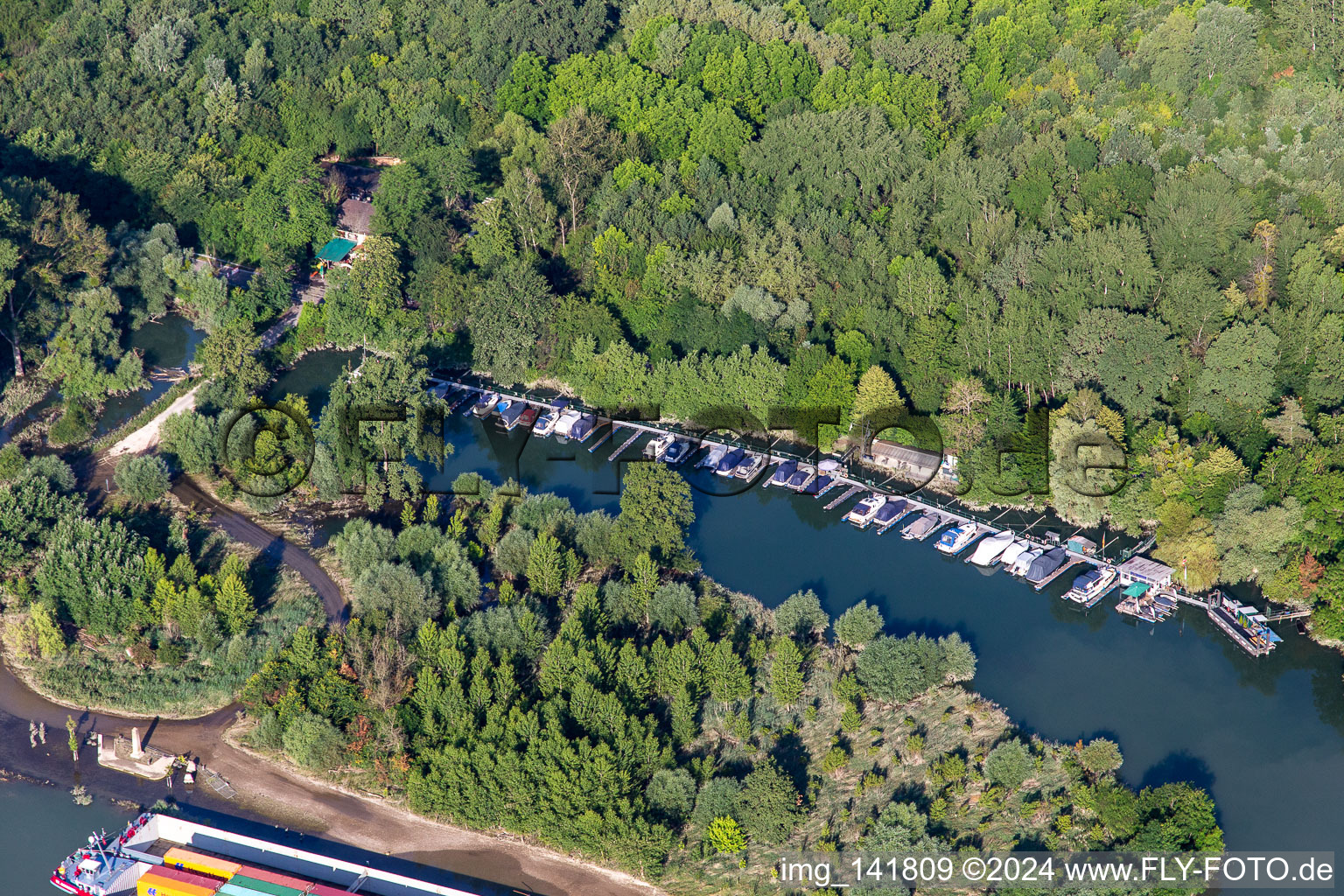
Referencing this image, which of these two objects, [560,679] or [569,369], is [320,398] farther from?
[560,679]

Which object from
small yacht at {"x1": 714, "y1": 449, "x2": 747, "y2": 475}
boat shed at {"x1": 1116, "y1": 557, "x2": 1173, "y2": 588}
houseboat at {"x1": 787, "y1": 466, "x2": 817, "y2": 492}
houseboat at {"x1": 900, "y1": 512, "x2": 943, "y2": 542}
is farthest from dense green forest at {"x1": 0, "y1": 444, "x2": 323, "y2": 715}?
boat shed at {"x1": 1116, "y1": 557, "x2": 1173, "y2": 588}

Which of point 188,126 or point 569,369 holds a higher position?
point 188,126

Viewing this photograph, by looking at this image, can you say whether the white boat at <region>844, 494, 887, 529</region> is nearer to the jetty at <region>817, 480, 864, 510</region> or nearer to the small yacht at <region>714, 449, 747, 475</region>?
the jetty at <region>817, 480, 864, 510</region>

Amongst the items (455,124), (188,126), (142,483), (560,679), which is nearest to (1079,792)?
(560,679)

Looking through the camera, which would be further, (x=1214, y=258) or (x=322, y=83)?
(x=322, y=83)

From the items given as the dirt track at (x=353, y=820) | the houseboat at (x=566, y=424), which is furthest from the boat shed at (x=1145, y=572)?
the houseboat at (x=566, y=424)

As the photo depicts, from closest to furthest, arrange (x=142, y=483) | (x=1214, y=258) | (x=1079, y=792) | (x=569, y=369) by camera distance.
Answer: (x=1079, y=792)
(x=142, y=483)
(x=1214, y=258)
(x=569, y=369)

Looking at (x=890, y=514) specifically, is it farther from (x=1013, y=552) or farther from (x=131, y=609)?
(x=131, y=609)
